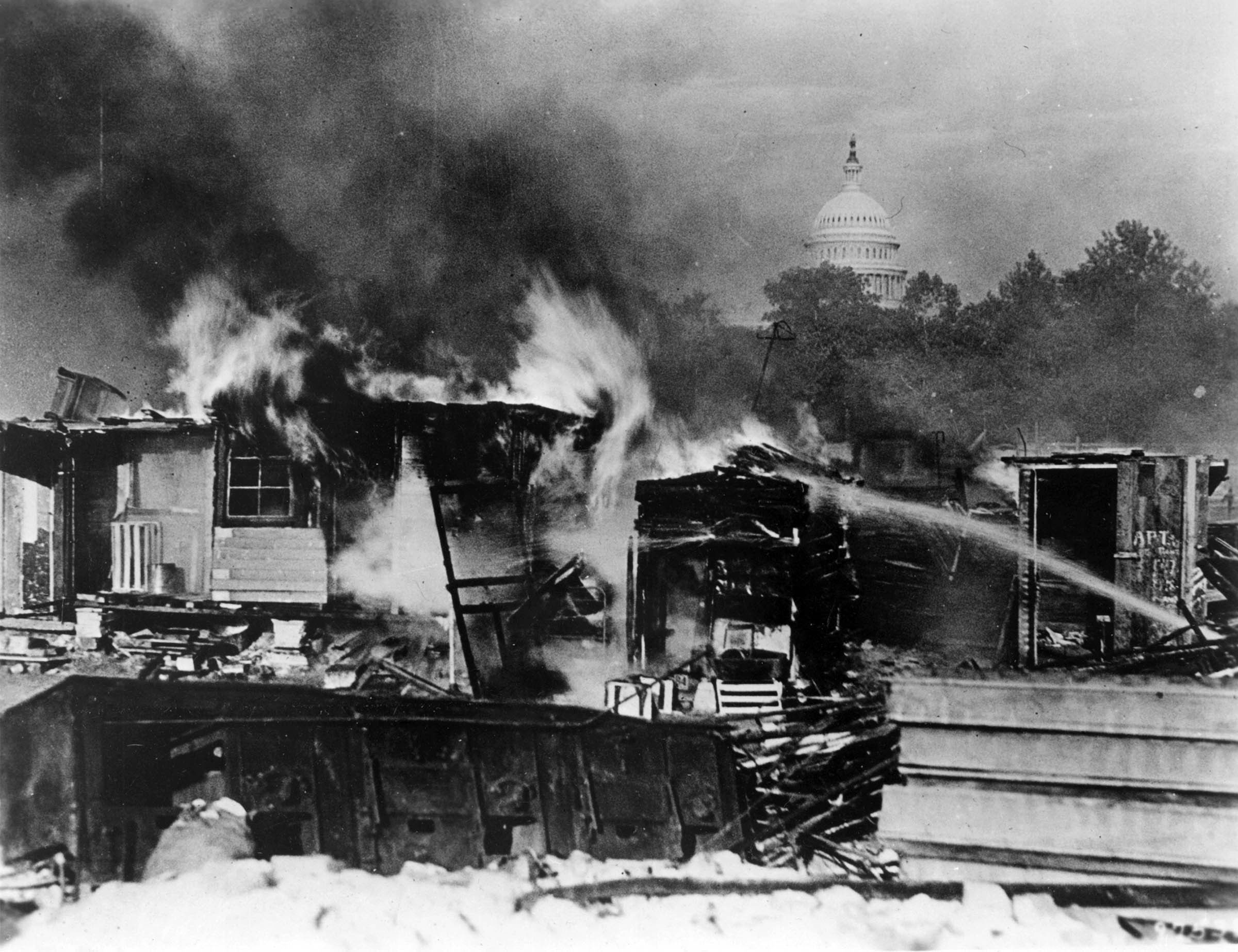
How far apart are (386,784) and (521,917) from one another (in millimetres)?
839

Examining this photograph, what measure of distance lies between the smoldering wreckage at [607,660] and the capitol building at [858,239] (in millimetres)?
749

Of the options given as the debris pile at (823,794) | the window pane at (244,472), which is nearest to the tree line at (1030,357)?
the debris pile at (823,794)

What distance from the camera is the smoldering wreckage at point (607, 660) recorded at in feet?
13.9

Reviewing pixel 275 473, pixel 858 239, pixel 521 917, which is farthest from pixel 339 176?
pixel 521 917

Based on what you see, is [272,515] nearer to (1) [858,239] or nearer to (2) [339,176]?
(2) [339,176]

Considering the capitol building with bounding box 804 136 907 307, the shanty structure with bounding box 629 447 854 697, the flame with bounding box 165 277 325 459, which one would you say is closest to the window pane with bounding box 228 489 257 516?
the flame with bounding box 165 277 325 459

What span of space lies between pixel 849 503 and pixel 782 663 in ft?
2.61

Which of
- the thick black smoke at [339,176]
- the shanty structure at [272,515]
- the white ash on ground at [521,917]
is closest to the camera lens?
the white ash on ground at [521,917]

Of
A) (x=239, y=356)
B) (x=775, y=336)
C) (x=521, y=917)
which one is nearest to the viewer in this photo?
(x=521, y=917)

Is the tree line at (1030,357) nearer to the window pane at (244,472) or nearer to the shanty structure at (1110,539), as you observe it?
the shanty structure at (1110,539)

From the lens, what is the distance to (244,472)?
14.8 feet

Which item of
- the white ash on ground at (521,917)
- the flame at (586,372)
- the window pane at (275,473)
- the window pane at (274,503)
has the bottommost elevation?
the white ash on ground at (521,917)

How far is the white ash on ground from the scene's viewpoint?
163 inches

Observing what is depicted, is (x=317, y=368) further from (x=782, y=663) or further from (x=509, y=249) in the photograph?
(x=782, y=663)
